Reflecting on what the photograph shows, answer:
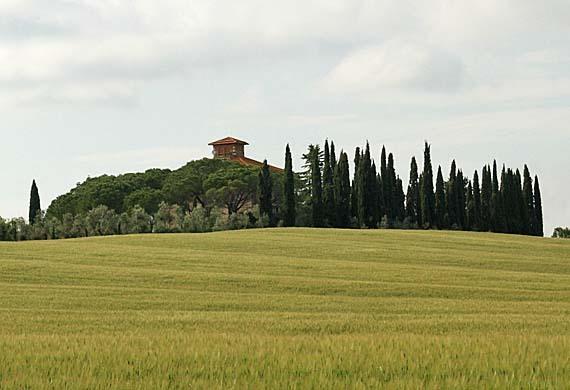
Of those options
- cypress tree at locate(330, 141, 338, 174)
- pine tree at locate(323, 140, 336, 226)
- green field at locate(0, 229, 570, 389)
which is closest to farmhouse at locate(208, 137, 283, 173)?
cypress tree at locate(330, 141, 338, 174)

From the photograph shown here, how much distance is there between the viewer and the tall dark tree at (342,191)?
8475 cm

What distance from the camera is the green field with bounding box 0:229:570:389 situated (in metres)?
8.99

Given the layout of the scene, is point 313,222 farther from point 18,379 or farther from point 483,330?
point 18,379

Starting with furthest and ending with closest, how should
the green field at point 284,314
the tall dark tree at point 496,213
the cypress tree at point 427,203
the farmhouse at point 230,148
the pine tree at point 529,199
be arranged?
the farmhouse at point 230,148 → the pine tree at point 529,199 → the tall dark tree at point 496,213 → the cypress tree at point 427,203 → the green field at point 284,314

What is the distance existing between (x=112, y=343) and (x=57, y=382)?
2894 mm

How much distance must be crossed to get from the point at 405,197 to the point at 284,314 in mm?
73771

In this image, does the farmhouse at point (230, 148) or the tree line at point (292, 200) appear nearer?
the tree line at point (292, 200)

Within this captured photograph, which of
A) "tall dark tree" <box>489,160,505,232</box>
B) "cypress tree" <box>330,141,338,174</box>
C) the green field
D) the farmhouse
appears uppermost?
the farmhouse

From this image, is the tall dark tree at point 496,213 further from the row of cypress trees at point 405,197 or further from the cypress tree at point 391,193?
the cypress tree at point 391,193

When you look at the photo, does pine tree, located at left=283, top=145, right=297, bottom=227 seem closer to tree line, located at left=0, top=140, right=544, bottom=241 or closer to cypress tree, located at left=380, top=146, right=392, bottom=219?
tree line, located at left=0, top=140, right=544, bottom=241

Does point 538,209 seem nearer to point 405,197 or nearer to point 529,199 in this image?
point 529,199

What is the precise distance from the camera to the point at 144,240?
52.4m

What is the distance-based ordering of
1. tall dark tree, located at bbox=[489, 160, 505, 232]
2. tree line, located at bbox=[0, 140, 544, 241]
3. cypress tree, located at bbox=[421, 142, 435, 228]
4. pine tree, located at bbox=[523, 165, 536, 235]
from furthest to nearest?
pine tree, located at bbox=[523, 165, 536, 235], tall dark tree, located at bbox=[489, 160, 505, 232], cypress tree, located at bbox=[421, 142, 435, 228], tree line, located at bbox=[0, 140, 544, 241]

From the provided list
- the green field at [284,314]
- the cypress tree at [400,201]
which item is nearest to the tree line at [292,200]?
the cypress tree at [400,201]
